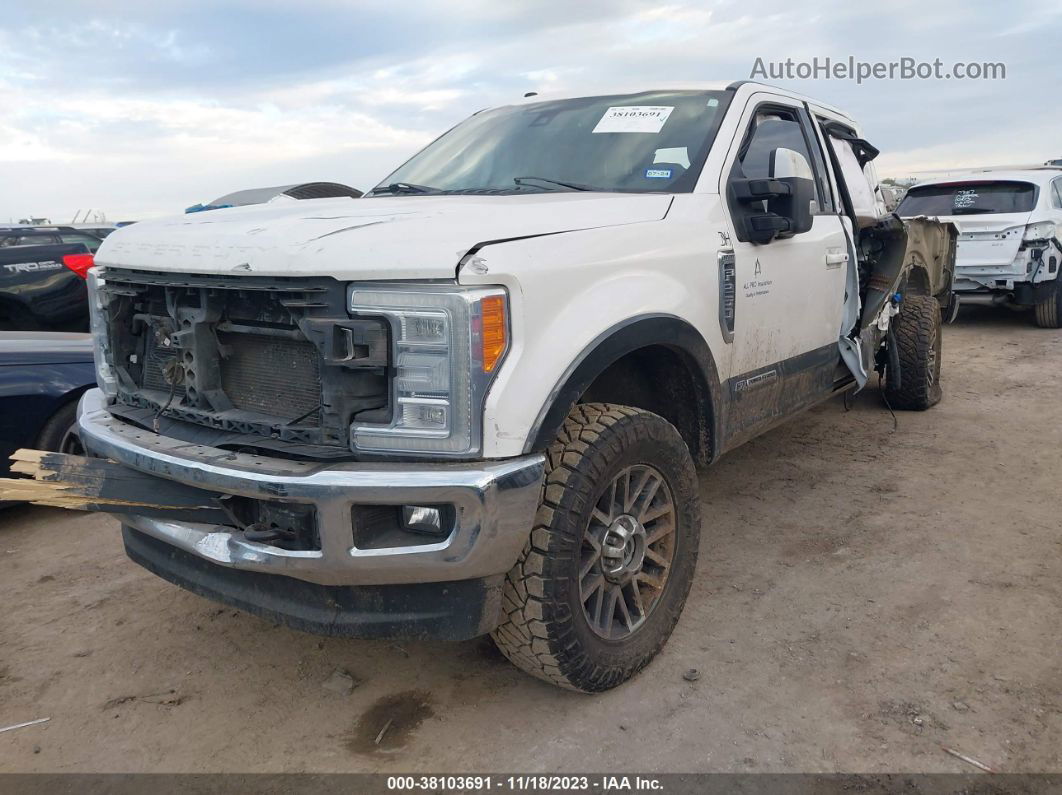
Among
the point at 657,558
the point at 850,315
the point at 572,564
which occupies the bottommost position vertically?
the point at 657,558

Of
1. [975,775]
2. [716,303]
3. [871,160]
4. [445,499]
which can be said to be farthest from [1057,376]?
[445,499]

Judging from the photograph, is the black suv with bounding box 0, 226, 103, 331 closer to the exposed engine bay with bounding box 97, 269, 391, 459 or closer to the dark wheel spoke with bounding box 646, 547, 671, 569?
the exposed engine bay with bounding box 97, 269, 391, 459

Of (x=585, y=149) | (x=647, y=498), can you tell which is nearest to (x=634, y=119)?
(x=585, y=149)

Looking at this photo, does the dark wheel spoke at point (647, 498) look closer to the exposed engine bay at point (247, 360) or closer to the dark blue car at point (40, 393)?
the exposed engine bay at point (247, 360)

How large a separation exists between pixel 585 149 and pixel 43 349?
303cm

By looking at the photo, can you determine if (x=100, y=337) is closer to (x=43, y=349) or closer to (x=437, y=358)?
(x=437, y=358)

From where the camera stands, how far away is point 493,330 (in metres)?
2.19

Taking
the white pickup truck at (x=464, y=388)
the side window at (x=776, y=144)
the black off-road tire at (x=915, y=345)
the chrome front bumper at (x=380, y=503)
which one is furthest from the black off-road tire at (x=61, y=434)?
the black off-road tire at (x=915, y=345)

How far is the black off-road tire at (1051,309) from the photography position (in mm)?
9430

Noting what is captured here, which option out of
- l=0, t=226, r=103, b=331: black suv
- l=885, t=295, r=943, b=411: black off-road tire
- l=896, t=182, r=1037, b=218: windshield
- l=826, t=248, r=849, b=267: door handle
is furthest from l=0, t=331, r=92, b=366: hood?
l=896, t=182, r=1037, b=218: windshield

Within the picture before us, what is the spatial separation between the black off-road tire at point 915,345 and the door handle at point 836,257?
1.76 meters

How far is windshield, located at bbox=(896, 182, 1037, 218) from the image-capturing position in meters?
9.45

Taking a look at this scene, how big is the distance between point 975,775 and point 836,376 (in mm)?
2482

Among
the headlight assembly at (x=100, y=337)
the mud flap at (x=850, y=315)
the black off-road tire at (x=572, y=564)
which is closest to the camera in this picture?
the black off-road tire at (x=572, y=564)
